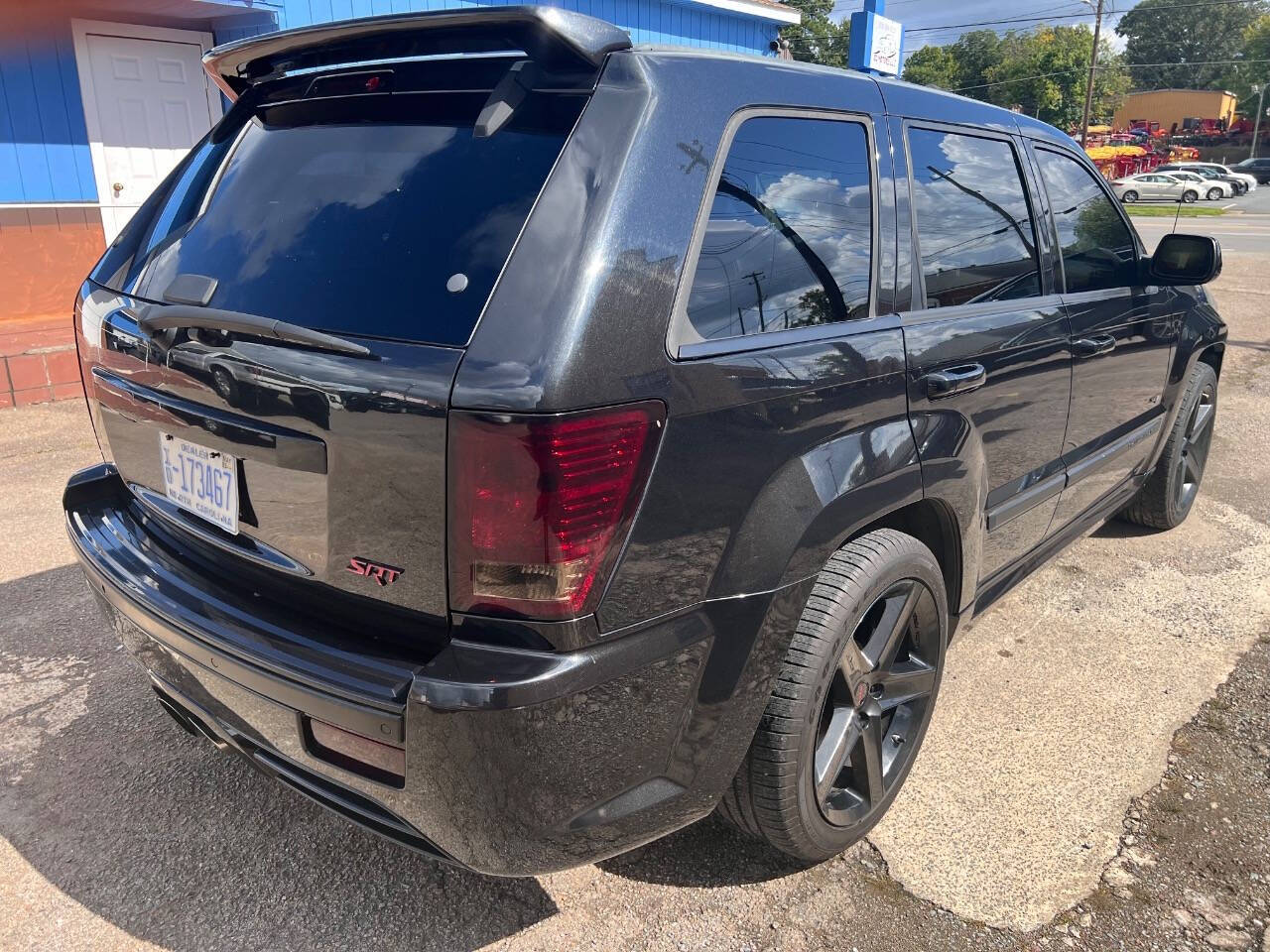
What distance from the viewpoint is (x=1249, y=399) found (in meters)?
Answer: 7.32

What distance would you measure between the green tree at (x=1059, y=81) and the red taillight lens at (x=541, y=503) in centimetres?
7130

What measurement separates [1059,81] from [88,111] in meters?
71.6

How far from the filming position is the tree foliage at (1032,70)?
65.4 m

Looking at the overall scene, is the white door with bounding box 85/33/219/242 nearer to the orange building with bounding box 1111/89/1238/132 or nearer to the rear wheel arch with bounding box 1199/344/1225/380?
the rear wheel arch with bounding box 1199/344/1225/380

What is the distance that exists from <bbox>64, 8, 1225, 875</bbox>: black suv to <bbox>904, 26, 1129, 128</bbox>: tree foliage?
58.1m

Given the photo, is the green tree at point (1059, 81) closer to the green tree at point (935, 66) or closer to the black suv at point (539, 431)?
the green tree at point (935, 66)

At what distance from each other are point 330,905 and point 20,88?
24.4 ft

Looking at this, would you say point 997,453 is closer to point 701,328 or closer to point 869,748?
point 869,748

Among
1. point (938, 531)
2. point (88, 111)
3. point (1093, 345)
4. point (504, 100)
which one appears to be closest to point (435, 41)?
point (504, 100)

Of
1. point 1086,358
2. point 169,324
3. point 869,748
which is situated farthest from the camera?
point 1086,358

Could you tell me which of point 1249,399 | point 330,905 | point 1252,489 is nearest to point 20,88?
point 330,905

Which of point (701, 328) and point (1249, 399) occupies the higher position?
point (701, 328)

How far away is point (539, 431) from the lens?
1.49 m

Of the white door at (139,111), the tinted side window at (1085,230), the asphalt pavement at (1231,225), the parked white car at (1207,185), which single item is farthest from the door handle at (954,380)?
the parked white car at (1207,185)
